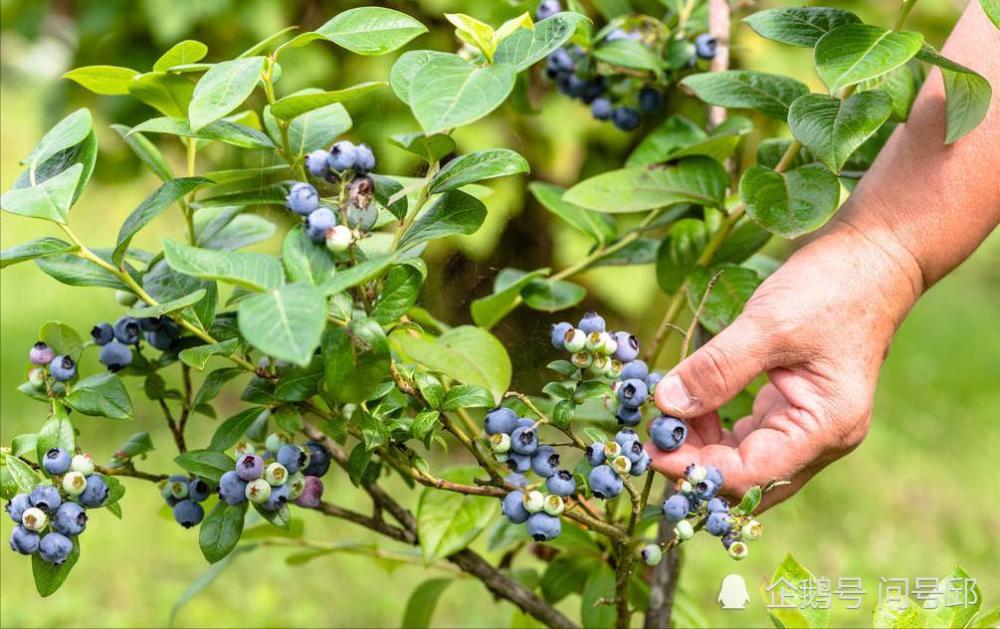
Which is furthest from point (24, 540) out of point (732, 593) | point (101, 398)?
point (732, 593)

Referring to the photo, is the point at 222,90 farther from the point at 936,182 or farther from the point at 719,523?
the point at 936,182

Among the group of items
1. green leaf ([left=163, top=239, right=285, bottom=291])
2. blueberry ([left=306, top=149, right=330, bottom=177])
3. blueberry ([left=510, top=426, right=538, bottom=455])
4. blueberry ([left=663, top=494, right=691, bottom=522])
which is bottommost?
blueberry ([left=663, top=494, right=691, bottom=522])

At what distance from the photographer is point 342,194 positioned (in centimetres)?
83

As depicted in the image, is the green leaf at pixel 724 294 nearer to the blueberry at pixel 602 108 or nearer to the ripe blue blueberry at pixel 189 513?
the blueberry at pixel 602 108

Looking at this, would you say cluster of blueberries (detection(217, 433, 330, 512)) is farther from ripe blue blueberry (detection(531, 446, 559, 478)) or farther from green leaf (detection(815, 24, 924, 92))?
green leaf (detection(815, 24, 924, 92))

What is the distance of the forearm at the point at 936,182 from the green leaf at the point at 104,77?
0.73m

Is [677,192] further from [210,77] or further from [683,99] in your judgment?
[210,77]

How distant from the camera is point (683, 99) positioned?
5.17 ft

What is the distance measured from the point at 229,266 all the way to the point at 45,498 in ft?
1.02

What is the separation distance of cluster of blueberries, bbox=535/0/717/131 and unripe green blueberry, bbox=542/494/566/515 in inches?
25.9

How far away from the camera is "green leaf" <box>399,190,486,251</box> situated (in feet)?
2.97

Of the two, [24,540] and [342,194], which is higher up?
[342,194]

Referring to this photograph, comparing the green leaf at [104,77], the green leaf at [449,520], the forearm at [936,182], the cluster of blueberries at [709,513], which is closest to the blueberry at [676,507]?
the cluster of blueberries at [709,513]

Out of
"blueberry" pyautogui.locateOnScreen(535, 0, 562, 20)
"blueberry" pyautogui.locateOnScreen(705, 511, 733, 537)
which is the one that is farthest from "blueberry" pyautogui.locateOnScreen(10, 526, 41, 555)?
"blueberry" pyautogui.locateOnScreen(535, 0, 562, 20)
